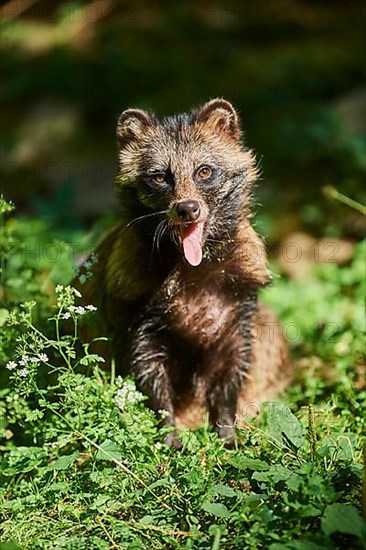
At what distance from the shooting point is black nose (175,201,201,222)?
15.9ft

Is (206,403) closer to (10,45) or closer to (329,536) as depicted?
(329,536)

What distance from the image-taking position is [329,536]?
349 centimetres

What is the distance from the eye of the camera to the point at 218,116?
5410 mm

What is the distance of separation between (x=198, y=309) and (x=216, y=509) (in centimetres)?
179

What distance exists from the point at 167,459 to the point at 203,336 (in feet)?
3.87

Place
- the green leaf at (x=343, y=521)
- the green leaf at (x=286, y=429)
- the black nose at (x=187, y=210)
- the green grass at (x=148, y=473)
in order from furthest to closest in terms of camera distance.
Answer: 1. the black nose at (x=187, y=210)
2. the green leaf at (x=286, y=429)
3. the green grass at (x=148, y=473)
4. the green leaf at (x=343, y=521)

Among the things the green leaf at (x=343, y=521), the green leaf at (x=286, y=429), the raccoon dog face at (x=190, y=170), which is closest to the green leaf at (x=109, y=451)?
the green leaf at (x=286, y=429)

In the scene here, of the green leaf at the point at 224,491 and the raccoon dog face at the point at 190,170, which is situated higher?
the raccoon dog face at the point at 190,170

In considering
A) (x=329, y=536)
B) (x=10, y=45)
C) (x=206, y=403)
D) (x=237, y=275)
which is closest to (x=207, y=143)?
(x=237, y=275)

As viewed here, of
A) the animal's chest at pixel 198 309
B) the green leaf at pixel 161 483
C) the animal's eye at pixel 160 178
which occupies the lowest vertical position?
the green leaf at pixel 161 483

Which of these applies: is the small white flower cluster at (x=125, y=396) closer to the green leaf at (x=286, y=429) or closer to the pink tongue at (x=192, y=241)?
the green leaf at (x=286, y=429)

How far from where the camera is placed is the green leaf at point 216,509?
12.1ft

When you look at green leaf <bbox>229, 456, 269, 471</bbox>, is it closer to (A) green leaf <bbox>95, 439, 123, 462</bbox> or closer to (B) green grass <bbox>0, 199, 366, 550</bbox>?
(B) green grass <bbox>0, 199, 366, 550</bbox>

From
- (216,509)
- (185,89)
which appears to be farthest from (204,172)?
(185,89)
